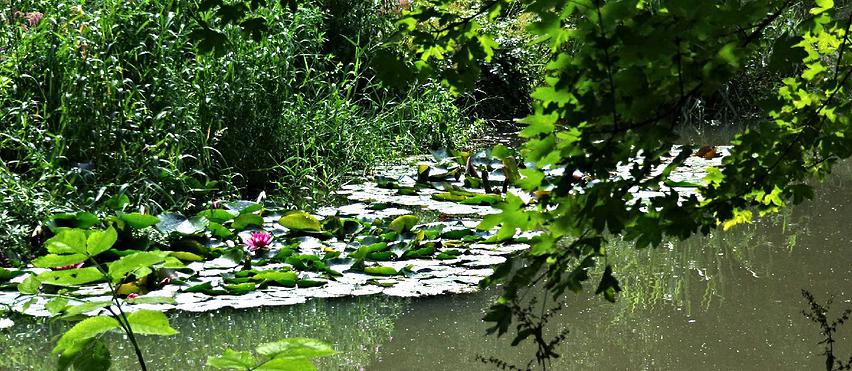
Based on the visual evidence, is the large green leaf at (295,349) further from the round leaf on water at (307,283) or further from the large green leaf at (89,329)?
the round leaf on water at (307,283)

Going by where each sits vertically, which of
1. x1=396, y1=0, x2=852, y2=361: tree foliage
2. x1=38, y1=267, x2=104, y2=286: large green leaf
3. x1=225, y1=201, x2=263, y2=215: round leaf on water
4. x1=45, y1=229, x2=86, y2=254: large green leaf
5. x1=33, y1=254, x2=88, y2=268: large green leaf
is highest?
x1=396, y1=0, x2=852, y2=361: tree foliage

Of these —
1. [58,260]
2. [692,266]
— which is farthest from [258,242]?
[58,260]

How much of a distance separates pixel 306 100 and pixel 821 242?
376 centimetres

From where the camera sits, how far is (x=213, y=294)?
166 inches

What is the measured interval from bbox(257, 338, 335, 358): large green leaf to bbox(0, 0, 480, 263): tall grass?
10.7ft

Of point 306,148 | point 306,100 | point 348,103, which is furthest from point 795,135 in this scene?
point 306,100

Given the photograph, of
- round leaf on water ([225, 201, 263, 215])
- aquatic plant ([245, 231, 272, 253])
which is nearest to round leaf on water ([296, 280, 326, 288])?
aquatic plant ([245, 231, 272, 253])

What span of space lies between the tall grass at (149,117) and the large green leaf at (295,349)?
3254 millimetres

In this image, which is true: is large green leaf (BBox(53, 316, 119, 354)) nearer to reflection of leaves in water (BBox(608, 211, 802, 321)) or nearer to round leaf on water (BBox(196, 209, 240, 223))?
reflection of leaves in water (BBox(608, 211, 802, 321))

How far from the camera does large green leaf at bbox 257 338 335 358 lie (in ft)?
5.74

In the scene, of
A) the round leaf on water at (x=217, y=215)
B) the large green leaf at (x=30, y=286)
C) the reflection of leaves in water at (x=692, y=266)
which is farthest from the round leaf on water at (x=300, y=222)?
the large green leaf at (x=30, y=286)

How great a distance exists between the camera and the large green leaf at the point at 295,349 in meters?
1.75

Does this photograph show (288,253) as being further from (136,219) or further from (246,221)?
(136,219)

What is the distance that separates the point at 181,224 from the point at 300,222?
21.9 inches
